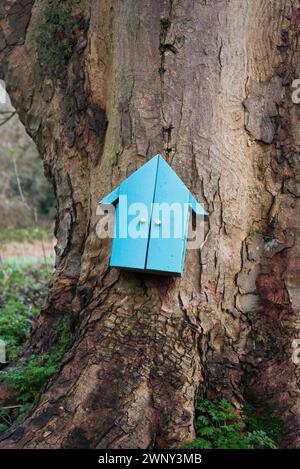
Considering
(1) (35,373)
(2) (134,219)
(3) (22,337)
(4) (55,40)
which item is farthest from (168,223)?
(3) (22,337)

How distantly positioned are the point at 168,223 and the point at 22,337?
2873 mm

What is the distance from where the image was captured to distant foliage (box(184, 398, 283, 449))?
3.45 metres

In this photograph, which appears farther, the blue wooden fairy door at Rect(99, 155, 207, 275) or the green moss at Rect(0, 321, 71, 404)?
the green moss at Rect(0, 321, 71, 404)

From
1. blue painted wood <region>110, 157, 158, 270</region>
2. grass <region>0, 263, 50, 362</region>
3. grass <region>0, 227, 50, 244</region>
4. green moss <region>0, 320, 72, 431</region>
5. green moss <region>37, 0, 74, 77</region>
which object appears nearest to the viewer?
blue painted wood <region>110, 157, 158, 270</region>

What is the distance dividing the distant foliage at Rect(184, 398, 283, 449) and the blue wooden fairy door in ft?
2.90

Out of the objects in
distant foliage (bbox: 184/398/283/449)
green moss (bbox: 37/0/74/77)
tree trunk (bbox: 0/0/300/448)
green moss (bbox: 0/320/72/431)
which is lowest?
distant foliage (bbox: 184/398/283/449)

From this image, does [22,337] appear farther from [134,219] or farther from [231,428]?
[231,428]

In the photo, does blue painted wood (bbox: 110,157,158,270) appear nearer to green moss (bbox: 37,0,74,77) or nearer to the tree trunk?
the tree trunk

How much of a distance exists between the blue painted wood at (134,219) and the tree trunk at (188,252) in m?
0.22

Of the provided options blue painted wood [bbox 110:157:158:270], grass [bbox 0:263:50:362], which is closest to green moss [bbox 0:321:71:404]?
grass [bbox 0:263:50:362]

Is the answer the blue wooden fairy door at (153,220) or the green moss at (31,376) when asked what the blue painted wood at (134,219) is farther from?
the green moss at (31,376)

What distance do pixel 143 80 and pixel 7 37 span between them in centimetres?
181

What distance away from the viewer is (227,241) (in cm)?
389

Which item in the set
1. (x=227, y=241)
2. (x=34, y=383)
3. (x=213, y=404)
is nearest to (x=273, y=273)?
(x=227, y=241)
